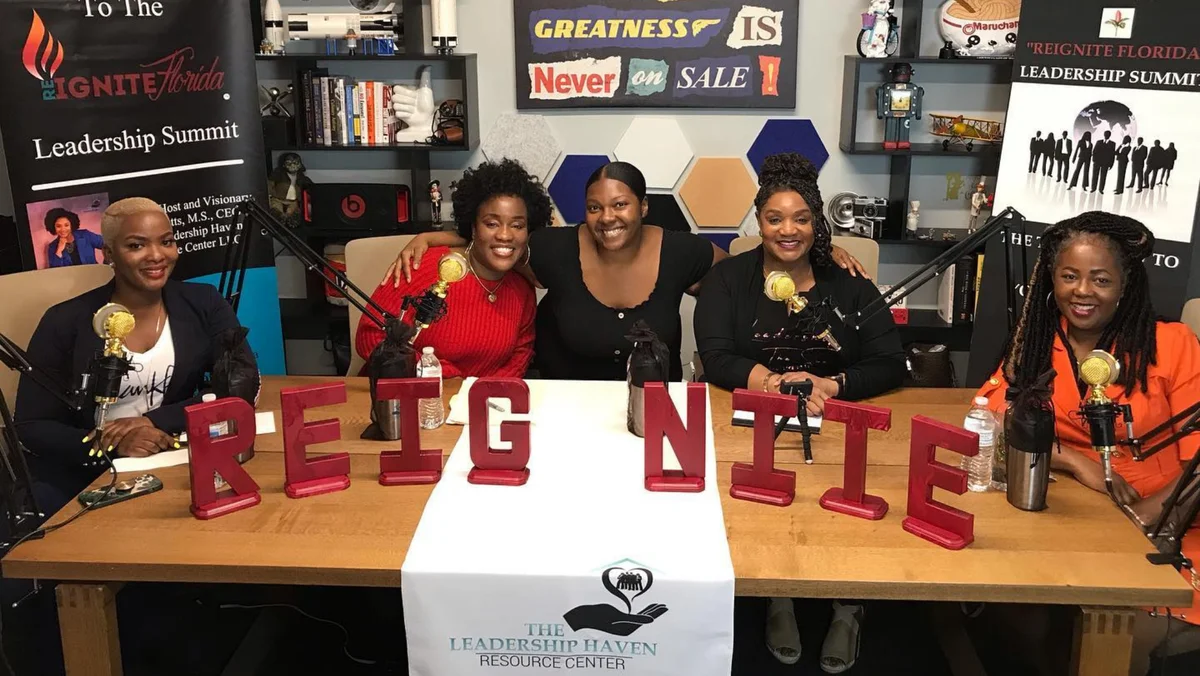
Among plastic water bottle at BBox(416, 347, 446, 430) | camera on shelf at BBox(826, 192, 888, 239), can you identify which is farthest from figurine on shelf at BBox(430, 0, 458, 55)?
plastic water bottle at BBox(416, 347, 446, 430)

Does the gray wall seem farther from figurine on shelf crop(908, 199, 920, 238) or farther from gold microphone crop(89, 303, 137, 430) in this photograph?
gold microphone crop(89, 303, 137, 430)

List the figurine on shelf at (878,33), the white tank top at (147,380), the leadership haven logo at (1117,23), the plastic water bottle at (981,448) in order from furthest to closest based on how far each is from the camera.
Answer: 1. the figurine on shelf at (878,33)
2. the leadership haven logo at (1117,23)
3. the white tank top at (147,380)
4. the plastic water bottle at (981,448)

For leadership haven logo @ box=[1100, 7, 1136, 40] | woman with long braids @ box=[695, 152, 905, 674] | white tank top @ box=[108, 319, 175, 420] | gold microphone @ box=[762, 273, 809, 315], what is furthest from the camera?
leadership haven logo @ box=[1100, 7, 1136, 40]

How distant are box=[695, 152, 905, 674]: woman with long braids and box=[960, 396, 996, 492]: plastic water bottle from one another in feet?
1.45

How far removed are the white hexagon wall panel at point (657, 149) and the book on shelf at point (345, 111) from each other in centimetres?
94

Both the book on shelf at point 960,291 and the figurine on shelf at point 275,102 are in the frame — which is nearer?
the book on shelf at point 960,291

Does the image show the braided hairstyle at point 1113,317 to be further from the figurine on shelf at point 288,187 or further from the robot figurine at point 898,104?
the figurine on shelf at point 288,187

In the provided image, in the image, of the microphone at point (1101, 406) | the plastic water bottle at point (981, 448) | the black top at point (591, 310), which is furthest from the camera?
the black top at point (591, 310)

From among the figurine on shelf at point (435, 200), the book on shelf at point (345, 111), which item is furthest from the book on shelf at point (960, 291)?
the book on shelf at point (345, 111)

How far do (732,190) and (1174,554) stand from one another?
8.83ft

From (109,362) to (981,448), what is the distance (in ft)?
5.53

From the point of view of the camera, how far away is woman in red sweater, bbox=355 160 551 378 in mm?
2855

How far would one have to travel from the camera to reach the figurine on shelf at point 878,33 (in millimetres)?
3906

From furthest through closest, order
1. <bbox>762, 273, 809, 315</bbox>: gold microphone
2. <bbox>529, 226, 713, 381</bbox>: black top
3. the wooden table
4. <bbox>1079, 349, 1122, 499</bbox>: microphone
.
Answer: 1. <bbox>529, 226, 713, 381</bbox>: black top
2. <bbox>762, 273, 809, 315</bbox>: gold microphone
3. <bbox>1079, 349, 1122, 499</bbox>: microphone
4. the wooden table
